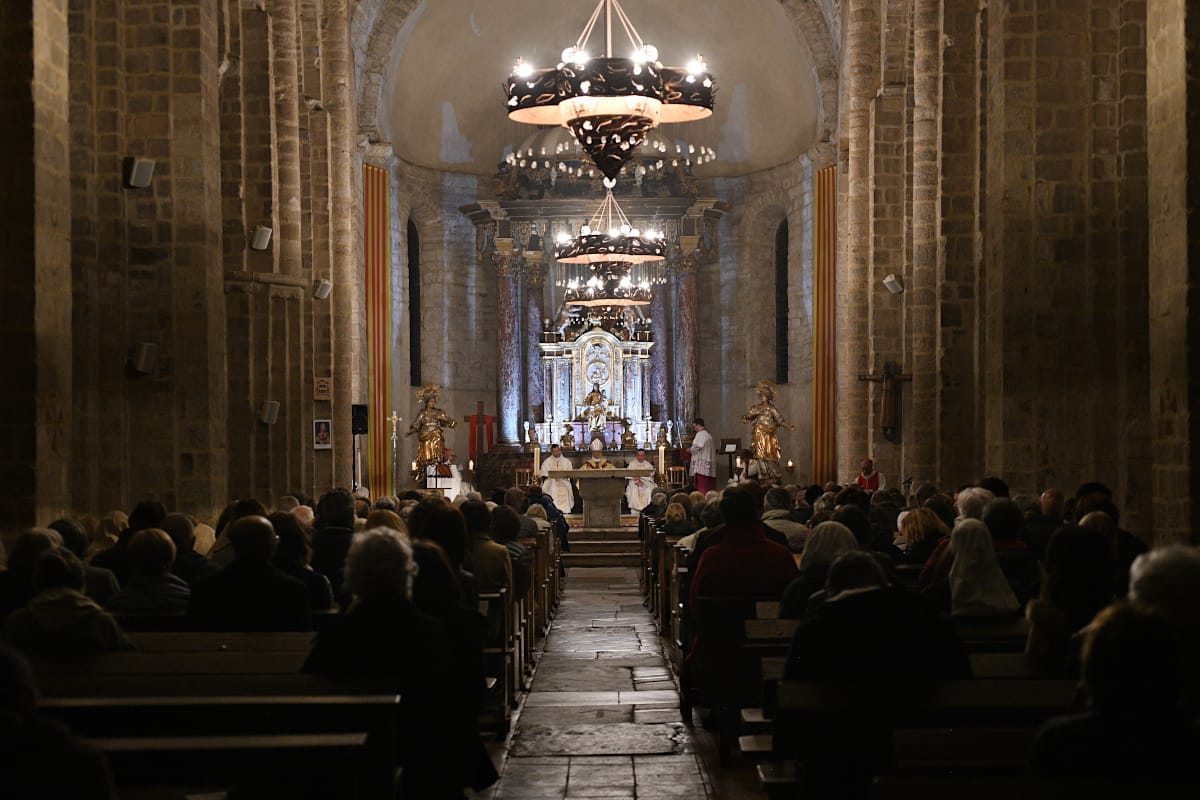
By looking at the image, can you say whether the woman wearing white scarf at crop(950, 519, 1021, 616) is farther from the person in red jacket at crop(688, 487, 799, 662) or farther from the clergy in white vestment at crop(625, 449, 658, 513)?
the clergy in white vestment at crop(625, 449, 658, 513)

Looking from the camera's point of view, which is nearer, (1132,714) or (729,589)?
(1132,714)

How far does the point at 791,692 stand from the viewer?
4.57 metres

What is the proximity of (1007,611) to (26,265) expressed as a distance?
6286 millimetres

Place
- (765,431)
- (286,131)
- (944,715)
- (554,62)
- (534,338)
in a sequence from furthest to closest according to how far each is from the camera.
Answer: (554,62), (534,338), (765,431), (286,131), (944,715)

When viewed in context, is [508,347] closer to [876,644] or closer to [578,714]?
[578,714]

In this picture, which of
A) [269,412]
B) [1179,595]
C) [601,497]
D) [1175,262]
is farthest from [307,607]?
[601,497]

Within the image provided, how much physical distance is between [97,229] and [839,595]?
29.9 feet

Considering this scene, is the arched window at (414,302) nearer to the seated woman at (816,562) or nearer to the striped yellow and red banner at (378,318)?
the striped yellow and red banner at (378,318)

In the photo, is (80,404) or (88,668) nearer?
(88,668)

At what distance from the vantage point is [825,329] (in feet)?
83.0

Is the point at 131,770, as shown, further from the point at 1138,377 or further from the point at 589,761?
the point at 1138,377

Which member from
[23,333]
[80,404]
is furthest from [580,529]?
[23,333]

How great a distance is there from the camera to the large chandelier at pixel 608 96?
42.4 feet

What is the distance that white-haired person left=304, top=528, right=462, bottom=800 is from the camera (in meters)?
4.82
